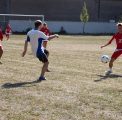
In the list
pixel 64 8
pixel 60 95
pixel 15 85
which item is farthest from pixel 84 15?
pixel 60 95

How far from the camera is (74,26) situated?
238 feet

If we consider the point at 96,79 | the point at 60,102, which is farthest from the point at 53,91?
the point at 96,79

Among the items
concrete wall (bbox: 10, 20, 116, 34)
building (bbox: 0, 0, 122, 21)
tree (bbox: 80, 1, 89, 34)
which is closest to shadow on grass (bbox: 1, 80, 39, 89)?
concrete wall (bbox: 10, 20, 116, 34)

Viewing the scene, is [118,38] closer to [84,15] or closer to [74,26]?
[84,15]

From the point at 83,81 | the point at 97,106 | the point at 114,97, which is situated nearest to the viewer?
the point at 97,106

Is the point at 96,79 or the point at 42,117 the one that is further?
the point at 96,79

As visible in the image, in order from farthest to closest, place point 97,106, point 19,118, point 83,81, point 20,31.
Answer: point 20,31 → point 83,81 → point 97,106 → point 19,118

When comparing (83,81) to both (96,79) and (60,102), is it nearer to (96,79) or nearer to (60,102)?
(96,79)

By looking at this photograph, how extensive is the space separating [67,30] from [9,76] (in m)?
57.8

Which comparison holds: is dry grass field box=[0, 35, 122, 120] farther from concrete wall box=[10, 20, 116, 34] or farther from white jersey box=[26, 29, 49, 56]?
concrete wall box=[10, 20, 116, 34]

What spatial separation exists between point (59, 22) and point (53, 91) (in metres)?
59.7

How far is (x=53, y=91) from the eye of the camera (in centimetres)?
1188

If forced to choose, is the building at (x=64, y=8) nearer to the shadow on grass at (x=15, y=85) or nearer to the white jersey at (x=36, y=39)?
the white jersey at (x=36, y=39)

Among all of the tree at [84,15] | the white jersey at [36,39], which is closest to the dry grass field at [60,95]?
the white jersey at [36,39]
